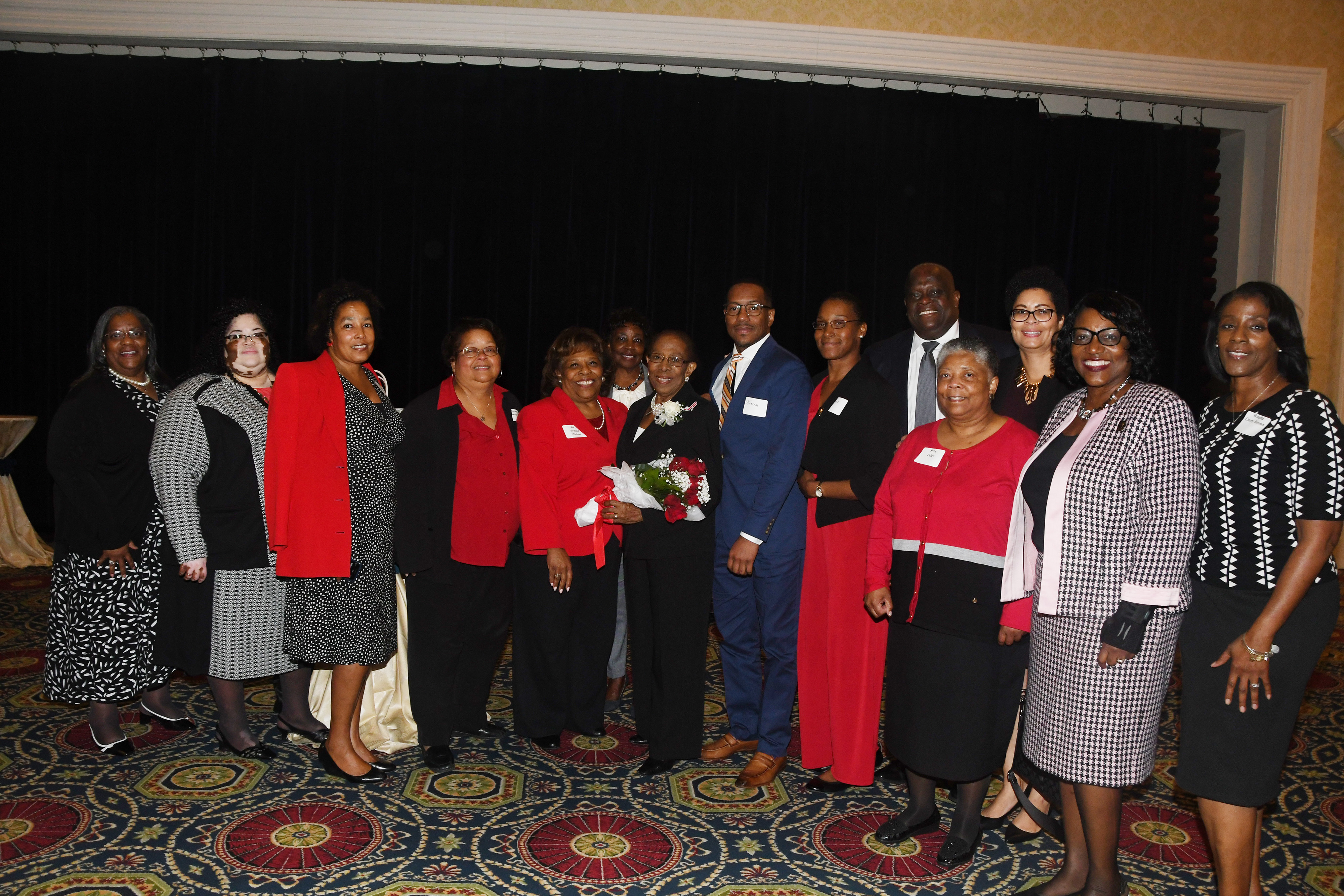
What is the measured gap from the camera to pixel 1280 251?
7.64 meters

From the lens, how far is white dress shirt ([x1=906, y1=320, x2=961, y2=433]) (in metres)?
3.66

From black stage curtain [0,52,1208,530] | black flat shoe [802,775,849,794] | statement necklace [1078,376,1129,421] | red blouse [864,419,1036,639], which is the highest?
black stage curtain [0,52,1208,530]

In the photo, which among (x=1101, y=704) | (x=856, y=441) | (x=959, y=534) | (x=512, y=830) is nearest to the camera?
(x=1101, y=704)

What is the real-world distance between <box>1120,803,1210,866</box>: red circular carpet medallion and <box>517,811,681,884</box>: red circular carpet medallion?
153 centimetres

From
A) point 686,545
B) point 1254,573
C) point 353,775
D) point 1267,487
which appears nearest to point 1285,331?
point 1267,487

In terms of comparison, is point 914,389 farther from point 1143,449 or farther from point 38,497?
point 38,497

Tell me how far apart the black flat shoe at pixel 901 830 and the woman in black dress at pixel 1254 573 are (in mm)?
864

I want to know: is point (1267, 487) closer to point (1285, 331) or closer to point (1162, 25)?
point (1285, 331)

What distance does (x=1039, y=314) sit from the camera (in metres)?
3.17

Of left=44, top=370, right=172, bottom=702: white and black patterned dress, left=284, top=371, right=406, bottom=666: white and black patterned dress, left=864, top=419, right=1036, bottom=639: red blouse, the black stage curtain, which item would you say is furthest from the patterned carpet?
the black stage curtain

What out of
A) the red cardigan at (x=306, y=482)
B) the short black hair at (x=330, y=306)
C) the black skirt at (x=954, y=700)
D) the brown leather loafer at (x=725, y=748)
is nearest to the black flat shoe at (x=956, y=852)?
the black skirt at (x=954, y=700)

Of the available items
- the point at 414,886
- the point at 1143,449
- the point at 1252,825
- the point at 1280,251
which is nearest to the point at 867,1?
the point at 1280,251

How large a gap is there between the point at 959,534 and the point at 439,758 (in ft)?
7.49

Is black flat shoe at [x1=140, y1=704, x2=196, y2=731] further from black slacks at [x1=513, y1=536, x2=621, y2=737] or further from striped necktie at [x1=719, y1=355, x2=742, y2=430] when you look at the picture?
striped necktie at [x1=719, y1=355, x2=742, y2=430]
